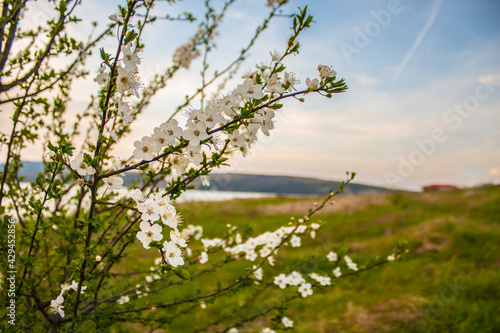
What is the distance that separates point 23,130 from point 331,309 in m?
4.92

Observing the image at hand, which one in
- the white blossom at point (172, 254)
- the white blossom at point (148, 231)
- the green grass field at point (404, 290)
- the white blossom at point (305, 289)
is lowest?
the green grass field at point (404, 290)

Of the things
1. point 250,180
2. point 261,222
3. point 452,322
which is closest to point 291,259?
point 452,322

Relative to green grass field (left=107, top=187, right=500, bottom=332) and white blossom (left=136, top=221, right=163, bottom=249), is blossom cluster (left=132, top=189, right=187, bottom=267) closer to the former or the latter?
white blossom (left=136, top=221, right=163, bottom=249)

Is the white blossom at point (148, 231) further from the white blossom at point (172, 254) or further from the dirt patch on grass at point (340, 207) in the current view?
the dirt patch on grass at point (340, 207)

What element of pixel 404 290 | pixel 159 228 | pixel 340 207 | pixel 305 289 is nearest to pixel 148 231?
pixel 159 228

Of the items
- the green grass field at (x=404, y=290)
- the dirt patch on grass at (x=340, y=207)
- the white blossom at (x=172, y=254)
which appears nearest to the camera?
the white blossom at (x=172, y=254)

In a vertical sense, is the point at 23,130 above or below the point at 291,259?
above

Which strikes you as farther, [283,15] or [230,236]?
[230,236]

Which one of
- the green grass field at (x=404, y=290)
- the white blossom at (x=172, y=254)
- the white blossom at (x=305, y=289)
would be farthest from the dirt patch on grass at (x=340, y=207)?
the white blossom at (x=172, y=254)

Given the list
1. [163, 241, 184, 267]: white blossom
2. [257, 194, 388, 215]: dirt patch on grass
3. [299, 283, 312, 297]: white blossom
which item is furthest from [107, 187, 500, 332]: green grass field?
[257, 194, 388, 215]: dirt patch on grass

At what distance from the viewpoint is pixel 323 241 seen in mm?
9773

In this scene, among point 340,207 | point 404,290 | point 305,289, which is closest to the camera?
point 305,289

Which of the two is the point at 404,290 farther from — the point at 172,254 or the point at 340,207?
the point at 340,207

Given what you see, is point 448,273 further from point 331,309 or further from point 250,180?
point 250,180
